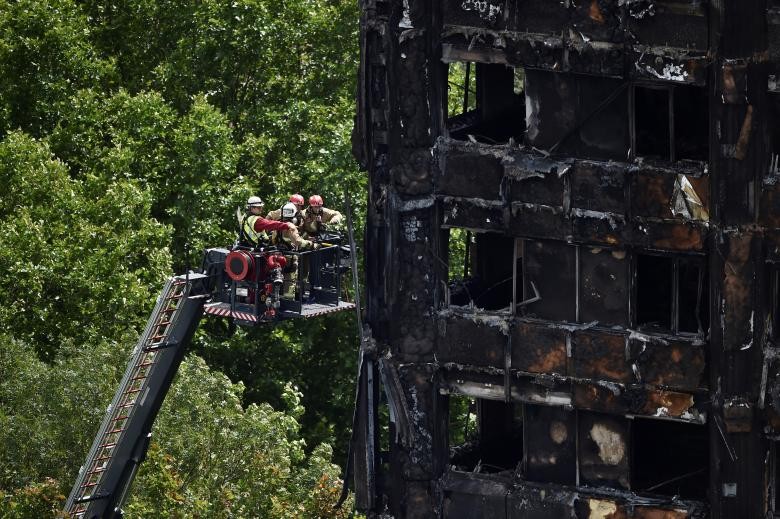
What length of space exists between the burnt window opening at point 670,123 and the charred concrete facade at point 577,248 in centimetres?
7

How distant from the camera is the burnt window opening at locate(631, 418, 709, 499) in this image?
36.9 meters

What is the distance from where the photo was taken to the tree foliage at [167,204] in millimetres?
46344

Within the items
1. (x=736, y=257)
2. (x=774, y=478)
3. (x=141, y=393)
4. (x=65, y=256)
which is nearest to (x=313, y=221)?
(x=141, y=393)

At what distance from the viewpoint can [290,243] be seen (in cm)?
3784

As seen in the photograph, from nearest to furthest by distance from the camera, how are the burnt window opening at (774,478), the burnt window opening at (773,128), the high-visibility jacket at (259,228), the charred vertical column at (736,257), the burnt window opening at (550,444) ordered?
the charred vertical column at (736,257), the burnt window opening at (773,128), the burnt window opening at (774,478), the burnt window opening at (550,444), the high-visibility jacket at (259,228)

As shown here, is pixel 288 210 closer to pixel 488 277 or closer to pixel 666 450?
pixel 488 277

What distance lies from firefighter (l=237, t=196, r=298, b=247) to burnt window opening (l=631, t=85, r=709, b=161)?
19.9 ft

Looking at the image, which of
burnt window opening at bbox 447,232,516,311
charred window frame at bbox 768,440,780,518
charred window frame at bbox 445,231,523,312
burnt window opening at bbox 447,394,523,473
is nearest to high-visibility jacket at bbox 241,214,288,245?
charred window frame at bbox 445,231,523,312

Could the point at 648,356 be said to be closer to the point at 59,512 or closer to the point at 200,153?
the point at 59,512

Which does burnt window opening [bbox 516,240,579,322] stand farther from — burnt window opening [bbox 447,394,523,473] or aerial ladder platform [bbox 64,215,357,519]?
aerial ladder platform [bbox 64,215,357,519]

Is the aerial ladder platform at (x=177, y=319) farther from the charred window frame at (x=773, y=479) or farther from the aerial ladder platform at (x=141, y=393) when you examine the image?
the charred window frame at (x=773, y=479)

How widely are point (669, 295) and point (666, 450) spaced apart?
2.72 meters

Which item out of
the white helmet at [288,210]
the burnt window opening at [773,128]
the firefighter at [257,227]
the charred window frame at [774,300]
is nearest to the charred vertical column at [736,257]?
the burnt window opening at [773,128]

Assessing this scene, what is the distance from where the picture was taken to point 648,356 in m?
33.2
